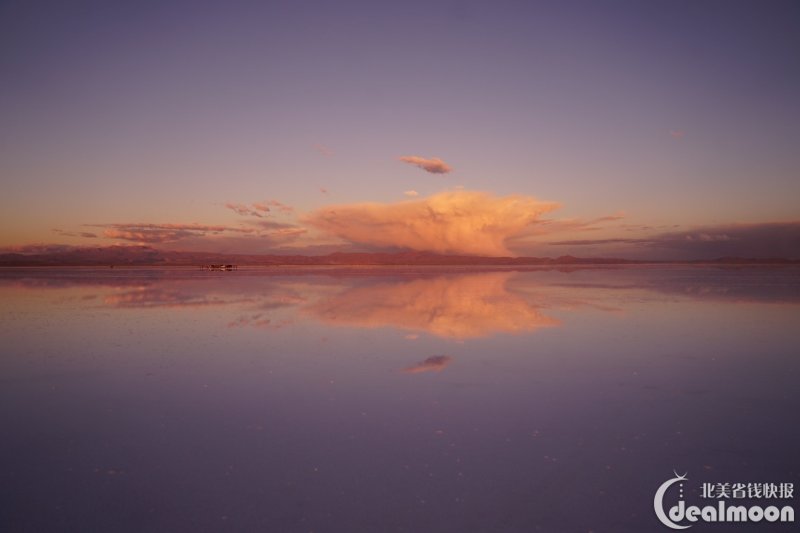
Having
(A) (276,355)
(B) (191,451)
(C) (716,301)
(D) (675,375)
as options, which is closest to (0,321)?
(A) (276,355)

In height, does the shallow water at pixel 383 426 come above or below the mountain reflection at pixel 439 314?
below

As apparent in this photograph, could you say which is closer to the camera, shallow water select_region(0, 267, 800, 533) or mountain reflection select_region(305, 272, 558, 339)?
shallow water select_region(0, 267, 800, 533)

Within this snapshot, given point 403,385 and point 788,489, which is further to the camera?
point 403,385

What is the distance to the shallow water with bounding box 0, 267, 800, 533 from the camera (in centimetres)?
525

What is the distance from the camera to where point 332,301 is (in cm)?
2708

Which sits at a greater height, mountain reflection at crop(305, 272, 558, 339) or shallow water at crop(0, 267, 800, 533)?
mountain reflection at crop(305, 272, 558, 339)

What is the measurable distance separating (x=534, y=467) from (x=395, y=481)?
6.00 feet

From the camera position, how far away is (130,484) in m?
5.77

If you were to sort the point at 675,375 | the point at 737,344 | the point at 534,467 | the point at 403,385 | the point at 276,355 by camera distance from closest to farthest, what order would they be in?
the point at 534,467
the point at 403,385
the point at 675,375
the point at 276,355
the point at 737,344

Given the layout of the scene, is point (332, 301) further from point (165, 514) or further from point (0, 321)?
point (165, 514)

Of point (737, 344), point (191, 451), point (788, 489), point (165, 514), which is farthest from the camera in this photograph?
point (737, 344)

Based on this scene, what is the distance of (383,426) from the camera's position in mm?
7602

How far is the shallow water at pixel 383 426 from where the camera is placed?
5.25 m

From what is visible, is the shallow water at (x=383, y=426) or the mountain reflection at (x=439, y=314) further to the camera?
the mountain reflection at (x=439, y=314)
